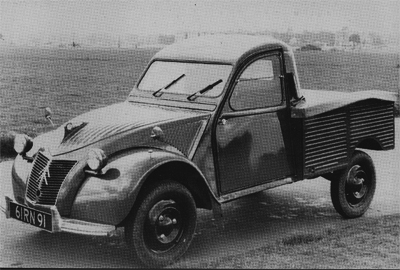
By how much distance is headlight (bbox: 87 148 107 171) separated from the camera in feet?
15.1

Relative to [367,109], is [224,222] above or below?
below

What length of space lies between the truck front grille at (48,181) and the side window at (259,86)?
1602 millimetres

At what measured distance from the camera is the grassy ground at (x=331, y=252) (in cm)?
482

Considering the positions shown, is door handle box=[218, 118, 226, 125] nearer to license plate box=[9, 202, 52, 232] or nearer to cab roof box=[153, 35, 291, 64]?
cab roof box=[153, 35, 291, 64]

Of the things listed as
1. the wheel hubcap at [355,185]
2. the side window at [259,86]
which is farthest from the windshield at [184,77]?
the wheel hubcap at [355,185]

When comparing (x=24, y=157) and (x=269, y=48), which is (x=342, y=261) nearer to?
(x=269, y=48)

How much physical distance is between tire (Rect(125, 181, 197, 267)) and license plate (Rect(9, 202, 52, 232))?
0.61 metres

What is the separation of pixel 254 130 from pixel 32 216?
82.0 inches

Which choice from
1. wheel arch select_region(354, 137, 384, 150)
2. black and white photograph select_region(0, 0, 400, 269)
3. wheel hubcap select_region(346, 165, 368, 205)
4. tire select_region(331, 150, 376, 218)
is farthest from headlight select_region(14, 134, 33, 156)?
wheel arch select_region(354, 137, 384, 150)

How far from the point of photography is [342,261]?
16.1 ft

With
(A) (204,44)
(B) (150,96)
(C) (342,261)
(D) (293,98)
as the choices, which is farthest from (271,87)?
(C) (342,261)

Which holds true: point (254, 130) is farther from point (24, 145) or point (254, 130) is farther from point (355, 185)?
point (24, 145)

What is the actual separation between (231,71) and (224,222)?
165 cm

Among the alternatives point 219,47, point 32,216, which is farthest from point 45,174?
point 219,47
